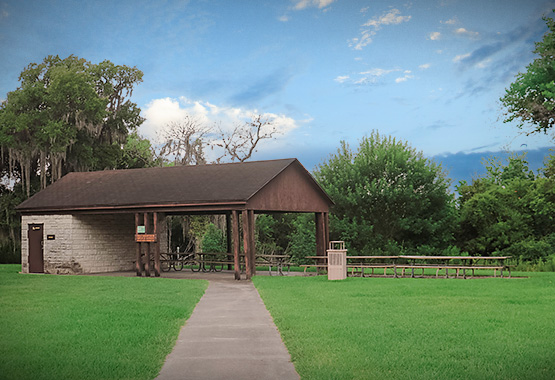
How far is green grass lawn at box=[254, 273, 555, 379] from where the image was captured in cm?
684

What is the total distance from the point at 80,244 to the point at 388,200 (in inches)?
545

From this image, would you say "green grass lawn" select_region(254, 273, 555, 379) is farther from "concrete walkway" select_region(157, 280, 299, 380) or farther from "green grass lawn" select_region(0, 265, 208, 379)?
"green grass lawn" select_region(0, 265, 208, 379)

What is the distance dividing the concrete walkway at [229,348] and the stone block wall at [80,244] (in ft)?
41.0

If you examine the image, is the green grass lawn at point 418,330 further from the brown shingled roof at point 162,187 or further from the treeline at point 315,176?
the treeline at point 315,176

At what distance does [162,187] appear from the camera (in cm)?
2270

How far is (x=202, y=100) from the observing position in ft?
165

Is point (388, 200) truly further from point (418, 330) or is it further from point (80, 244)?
point (418, 330)

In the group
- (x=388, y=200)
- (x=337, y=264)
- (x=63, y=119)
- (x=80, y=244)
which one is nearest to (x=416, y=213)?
(x=388, y=200)

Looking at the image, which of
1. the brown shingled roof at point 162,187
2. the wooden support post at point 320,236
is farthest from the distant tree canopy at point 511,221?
the brown shingled roof at point 162,187

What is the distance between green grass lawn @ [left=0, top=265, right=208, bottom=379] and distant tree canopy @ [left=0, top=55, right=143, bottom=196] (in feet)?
60.3

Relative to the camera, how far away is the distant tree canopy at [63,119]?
3319cm

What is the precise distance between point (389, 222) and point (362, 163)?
318cm

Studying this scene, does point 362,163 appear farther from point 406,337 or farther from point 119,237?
point 406,337

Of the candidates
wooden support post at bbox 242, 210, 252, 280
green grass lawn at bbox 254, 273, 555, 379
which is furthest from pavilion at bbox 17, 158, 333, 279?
green grass lawn at bbox 254, 273, 555, 379
